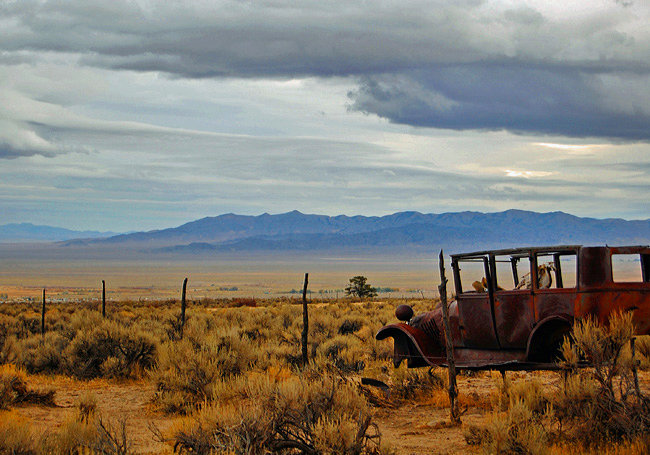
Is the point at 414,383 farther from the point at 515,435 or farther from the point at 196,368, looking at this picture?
the point at 515,435

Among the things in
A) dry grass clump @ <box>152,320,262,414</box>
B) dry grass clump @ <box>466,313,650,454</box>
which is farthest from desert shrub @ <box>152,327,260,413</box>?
dry grass clump @ <box>466,313,650,454</box>

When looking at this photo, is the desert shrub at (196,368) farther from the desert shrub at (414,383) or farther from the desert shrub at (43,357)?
the desert shrub at (43,357)

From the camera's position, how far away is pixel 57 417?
13.9m

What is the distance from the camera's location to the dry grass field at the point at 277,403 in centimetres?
884

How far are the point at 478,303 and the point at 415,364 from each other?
93.8 inches

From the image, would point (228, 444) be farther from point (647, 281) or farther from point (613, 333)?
point (647, 281)

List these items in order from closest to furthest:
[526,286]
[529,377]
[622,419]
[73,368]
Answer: [622,419]
[526,286]
[529,377]
[73,368]

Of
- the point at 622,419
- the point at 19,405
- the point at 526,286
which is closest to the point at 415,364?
the point at 526,286

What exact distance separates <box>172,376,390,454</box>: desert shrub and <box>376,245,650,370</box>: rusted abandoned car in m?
3.26

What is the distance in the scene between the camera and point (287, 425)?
9.34 meters

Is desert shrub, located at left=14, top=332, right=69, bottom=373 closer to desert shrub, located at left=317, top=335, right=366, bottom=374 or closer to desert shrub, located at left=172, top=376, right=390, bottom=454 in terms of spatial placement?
desert shrub, located at left=317, top=335, right=366, bottom=374

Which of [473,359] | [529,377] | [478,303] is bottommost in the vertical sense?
[529,377]

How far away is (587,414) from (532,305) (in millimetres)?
2515

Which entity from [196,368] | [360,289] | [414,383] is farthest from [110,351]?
[360,289]
